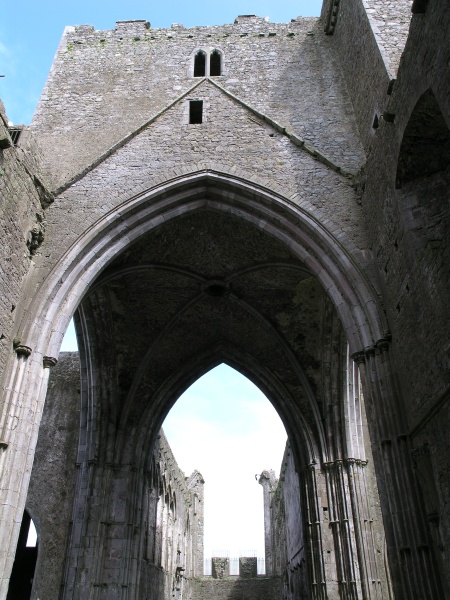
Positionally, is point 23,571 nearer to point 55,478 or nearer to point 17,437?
point 55,478

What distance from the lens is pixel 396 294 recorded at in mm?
6512

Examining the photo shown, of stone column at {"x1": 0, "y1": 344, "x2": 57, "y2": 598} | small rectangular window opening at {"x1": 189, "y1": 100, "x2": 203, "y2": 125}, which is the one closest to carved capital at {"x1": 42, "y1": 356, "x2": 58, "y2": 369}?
stone column at {"x1": 0, "y1": 344, "x2": 57, "y2": 598}

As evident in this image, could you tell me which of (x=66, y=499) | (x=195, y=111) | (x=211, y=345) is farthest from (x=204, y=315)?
(x=66, y=499)

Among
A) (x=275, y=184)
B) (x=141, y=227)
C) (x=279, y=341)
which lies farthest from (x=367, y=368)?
(x=279, y=341)

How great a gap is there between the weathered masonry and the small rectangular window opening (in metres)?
0.03

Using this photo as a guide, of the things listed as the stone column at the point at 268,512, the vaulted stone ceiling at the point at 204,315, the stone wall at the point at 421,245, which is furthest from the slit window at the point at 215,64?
the stone column at the point at 268,512

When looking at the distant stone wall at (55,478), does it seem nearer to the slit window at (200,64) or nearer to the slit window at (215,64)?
the slit window at (200,64)

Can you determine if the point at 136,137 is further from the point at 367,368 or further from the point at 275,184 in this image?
the point at 367,368

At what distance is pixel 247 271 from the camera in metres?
10.7

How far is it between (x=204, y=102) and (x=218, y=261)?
3.00m

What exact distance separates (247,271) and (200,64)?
4465 millimetres

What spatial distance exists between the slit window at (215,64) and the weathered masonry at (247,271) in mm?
48

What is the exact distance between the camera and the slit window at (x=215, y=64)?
35.4ft

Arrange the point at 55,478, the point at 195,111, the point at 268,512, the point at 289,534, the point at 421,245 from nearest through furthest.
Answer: the point at 421,245 → the point at 195,111 → the point at 55,478 → the point at 289,534 → the point at 268,512
